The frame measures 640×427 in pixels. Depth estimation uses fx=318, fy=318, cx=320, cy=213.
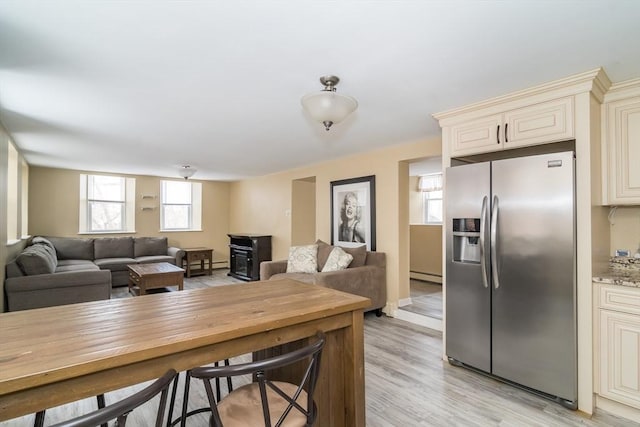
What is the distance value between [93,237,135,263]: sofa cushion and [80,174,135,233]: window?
1.72 ft

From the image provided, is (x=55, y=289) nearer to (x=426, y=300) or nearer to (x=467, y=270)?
(x=467, y=270)

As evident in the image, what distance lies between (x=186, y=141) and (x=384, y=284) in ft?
10.6

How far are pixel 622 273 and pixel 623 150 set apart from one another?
0.93 metres

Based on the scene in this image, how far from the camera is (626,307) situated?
211cm

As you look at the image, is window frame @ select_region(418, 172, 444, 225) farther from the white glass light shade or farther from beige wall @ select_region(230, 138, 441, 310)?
the white glass light shade

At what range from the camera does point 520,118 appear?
252 cm

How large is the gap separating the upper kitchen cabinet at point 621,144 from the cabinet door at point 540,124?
422 millimetres

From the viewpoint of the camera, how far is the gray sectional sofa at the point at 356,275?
3793 mm

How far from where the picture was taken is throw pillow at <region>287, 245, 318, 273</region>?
14.7ft

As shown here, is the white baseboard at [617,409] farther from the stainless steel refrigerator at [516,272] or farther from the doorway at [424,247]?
the doorway at [424,247]

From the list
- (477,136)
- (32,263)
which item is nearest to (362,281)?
(477,136)

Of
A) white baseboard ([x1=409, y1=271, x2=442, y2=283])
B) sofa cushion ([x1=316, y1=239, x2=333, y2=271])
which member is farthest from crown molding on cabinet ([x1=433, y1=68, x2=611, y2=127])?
white baseboard ([x1=409, y1=271, x2=442, y2=283])

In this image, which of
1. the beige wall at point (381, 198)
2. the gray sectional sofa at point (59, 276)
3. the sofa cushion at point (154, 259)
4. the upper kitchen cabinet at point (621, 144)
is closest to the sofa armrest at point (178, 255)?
the sofa cushion at point (154, 259)

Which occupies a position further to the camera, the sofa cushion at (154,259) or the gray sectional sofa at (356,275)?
the sofa cushion at (154,259)
